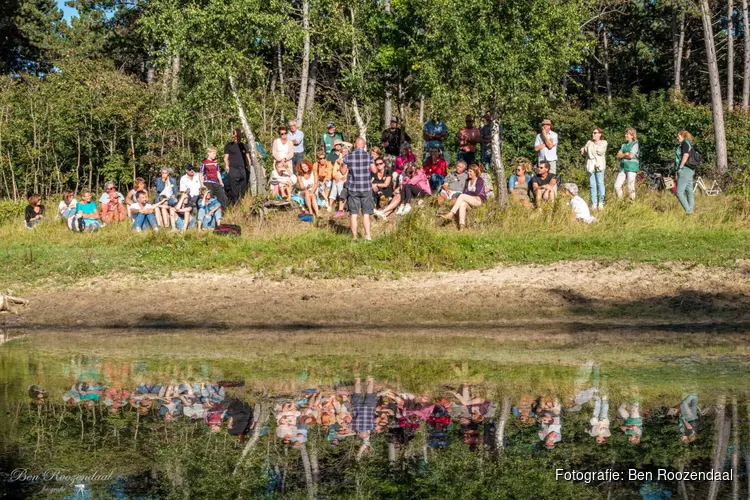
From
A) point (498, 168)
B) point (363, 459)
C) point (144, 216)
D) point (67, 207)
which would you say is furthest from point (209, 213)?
point (363, 459)

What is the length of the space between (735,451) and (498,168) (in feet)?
46.4

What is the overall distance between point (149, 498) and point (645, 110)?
29.6 metres

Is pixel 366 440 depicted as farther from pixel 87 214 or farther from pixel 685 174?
pixel 87 214

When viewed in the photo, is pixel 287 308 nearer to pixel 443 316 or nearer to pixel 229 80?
pixel 443 316

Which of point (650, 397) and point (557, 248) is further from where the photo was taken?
point (557, 248)

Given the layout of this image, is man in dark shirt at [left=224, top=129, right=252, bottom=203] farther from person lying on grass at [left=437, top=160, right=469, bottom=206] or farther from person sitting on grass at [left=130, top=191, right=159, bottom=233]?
person lying on grass at [left=437, top=160, right=469, bottom=206]

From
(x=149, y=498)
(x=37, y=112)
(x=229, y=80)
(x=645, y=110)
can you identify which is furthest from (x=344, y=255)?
(x=645, y=110)

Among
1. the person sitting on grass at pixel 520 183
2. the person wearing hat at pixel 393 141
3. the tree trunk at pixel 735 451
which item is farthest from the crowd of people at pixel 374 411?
the person wearing hat at pixel 393 141

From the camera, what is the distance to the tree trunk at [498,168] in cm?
2203

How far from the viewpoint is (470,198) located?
20953 mm

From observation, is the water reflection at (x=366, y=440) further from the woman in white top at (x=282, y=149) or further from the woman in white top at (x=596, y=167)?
the woman in white top at (x=282, y=149)

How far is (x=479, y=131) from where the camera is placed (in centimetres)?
2400

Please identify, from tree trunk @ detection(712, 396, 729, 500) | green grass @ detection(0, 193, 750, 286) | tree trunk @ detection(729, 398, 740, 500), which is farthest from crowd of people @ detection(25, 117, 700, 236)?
tree trunk @ detection(729, 398, 740, 500)

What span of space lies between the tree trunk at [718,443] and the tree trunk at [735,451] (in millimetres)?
75
